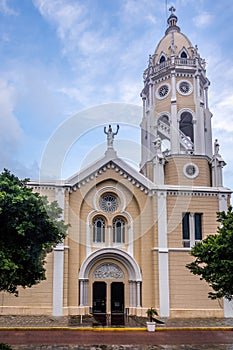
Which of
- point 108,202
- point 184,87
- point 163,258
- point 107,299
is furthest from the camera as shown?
point 184,87

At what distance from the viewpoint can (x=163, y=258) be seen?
85.0ft

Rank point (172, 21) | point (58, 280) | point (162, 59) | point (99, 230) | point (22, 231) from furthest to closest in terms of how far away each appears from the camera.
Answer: point (172, 21), point (162, 59), point (99, 230), point (58, 280), point (22, 231)

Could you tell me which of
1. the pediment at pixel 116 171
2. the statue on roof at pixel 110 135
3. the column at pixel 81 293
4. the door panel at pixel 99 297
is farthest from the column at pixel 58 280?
the statue on roof at pixel 110 135

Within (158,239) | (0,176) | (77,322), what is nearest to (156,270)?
(158,239)

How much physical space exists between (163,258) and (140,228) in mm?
2501

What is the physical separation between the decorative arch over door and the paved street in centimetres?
598

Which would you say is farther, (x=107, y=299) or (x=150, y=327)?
(x=107, y=299)

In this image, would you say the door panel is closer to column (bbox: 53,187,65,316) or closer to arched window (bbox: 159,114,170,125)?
column (bbox: 53,187,65,316)

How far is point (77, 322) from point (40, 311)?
3342 mm

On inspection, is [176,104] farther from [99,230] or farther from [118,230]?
[99,230]

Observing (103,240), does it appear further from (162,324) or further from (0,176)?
(0,176)

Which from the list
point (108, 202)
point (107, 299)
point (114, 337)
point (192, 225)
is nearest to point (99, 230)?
point (108, 202)

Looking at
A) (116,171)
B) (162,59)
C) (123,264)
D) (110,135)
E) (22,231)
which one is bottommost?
(123,264)

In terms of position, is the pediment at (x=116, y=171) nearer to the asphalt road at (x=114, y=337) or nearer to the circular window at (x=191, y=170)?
the circular window at (x=191, y=170)
